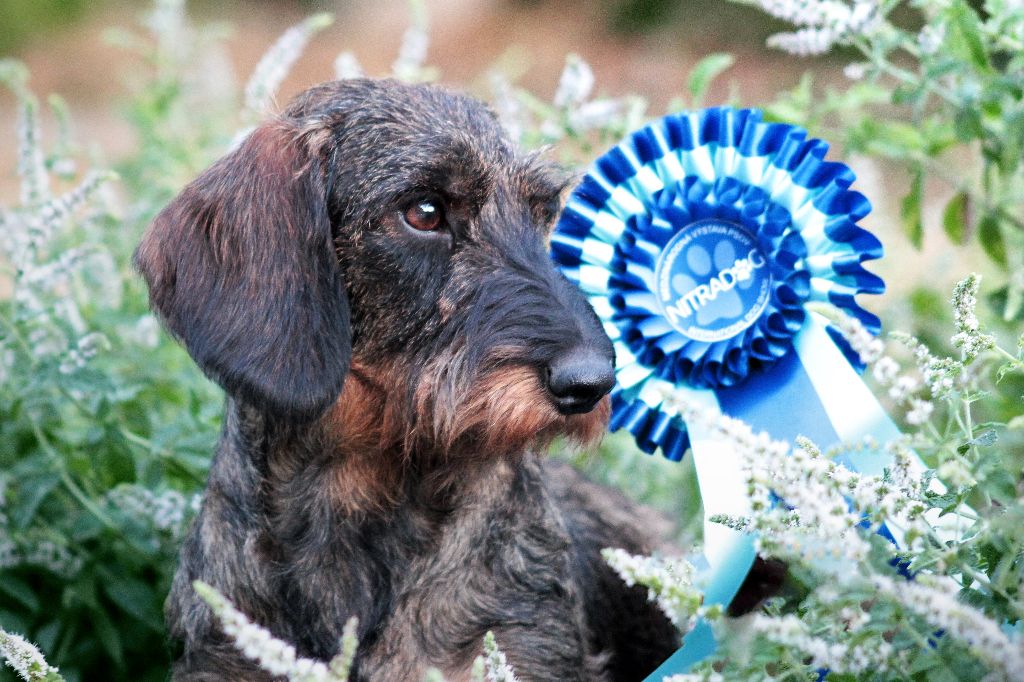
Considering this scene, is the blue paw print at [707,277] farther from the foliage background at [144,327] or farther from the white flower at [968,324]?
the white flower at [968,324]

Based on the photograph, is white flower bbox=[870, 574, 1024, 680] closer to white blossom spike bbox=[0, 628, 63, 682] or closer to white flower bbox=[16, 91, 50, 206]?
white blossom spike bbox=[0, 628, 63, 682]

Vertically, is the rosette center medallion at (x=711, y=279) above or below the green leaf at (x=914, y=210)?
below

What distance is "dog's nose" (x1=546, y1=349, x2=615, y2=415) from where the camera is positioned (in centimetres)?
250

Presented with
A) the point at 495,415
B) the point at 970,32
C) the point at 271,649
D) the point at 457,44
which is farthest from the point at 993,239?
the point at 457,44

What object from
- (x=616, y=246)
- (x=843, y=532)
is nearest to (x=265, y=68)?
(x=616, y=246)

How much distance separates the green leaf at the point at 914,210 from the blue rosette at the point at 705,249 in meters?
Result: 0.82

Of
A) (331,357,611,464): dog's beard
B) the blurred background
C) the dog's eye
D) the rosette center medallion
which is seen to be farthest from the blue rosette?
the blurred background

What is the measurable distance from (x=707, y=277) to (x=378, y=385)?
1.01 m

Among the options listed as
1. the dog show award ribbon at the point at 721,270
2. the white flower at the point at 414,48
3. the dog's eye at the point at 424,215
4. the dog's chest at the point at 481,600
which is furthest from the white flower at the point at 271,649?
the white flower at the point at 414,48

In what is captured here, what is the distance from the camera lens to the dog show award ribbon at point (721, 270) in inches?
119

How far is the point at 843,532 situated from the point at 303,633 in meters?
1.43

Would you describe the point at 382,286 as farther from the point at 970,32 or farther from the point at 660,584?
the point at 970,32

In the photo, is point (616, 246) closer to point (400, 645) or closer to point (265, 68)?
point (400, 645)

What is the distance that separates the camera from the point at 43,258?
4.33 m
